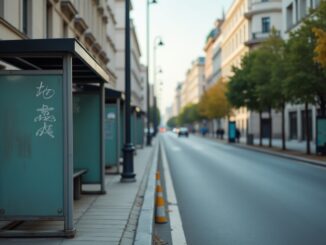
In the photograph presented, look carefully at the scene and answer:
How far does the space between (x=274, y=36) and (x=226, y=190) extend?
24757 mm

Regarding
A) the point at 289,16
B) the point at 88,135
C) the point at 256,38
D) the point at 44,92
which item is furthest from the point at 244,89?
the point at 44,92

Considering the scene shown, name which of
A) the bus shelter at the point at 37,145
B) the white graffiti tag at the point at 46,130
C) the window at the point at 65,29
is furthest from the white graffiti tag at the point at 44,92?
the window at the point at 65,29

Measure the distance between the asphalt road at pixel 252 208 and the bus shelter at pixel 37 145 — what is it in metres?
2.03

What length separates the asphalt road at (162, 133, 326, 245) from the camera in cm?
728

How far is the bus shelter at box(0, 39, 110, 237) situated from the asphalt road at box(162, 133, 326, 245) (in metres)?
2.03

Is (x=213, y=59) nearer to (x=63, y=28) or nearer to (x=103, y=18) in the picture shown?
(x=103, y=18)

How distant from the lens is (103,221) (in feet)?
24.8

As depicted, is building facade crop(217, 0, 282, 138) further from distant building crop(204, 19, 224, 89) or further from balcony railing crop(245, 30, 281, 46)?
distant building crop(204, 19, 224, 89)

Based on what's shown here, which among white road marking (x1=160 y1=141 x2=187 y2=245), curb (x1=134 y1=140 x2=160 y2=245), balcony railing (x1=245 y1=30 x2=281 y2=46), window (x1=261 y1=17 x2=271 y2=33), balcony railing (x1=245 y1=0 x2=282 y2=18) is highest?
balcony railing (x1=245 y1=0 x2=282 y2=18)

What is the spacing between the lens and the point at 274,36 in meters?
35.3

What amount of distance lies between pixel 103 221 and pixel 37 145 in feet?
5.58

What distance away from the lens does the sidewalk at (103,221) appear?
20.6ft

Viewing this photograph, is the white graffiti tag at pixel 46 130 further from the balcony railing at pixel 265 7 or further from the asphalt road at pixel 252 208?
the balcony railing at pixel 265 7

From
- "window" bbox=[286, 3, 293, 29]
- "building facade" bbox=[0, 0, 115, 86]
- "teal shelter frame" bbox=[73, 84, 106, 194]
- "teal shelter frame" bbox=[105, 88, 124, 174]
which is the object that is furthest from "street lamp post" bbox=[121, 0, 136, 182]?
"window" bbox=[286, 3, 293, 29]
